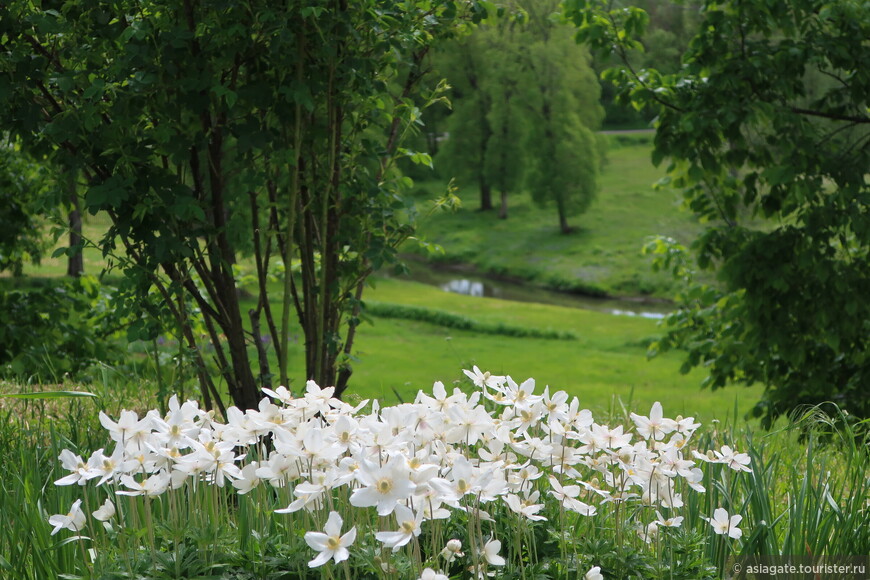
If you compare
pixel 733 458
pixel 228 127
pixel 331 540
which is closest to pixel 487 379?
pixel 733 458

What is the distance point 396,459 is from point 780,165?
193 inches

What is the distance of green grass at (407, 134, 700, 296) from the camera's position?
101ft

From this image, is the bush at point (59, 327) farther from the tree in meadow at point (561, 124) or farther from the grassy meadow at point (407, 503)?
the tree in meadow at point (561, 124)

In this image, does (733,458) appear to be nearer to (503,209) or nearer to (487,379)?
(487,379)

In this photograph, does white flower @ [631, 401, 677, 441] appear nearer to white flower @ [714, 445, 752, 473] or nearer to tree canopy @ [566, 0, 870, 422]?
→ white flower @ [714, 445, 752, 473]

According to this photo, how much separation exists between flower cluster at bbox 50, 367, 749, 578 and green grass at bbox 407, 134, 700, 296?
2241 centimetres

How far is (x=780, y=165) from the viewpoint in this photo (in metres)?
5.66

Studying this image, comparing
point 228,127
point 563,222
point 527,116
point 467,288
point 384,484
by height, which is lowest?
point 467,288

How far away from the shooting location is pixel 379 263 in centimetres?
364

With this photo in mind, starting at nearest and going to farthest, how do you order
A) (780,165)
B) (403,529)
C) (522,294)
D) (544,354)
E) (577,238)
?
1. (403,529)
2. (780,165)
3. (544,354)
4. (522,294)
5. (577,238)

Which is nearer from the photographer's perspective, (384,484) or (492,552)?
(384,484)

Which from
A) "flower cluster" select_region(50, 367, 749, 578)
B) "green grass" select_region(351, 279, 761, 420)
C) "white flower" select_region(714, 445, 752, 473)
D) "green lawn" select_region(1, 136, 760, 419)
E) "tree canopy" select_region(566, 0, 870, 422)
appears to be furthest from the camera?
"green grass" select_region(351, 279, 761, 420)

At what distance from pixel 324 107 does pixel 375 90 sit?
0.80 feet

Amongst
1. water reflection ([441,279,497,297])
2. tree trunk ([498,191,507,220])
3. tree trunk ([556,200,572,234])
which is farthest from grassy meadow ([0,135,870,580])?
tree trunk ([498,191,507,220])
